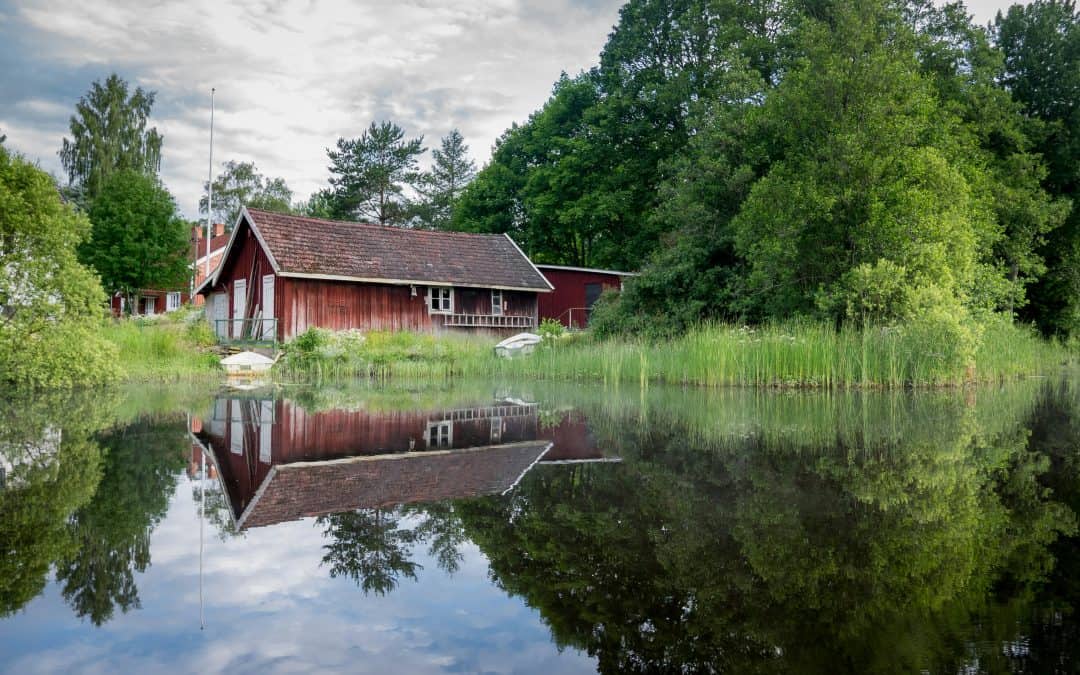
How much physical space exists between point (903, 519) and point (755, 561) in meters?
1.07

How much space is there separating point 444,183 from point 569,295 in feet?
78.5

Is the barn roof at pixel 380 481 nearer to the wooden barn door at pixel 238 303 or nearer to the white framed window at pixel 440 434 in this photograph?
the white framed window at pixel 440 434

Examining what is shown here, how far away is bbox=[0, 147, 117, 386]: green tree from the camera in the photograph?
1077 cm

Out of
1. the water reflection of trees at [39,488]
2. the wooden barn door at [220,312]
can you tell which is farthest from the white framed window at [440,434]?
the wooden barn door at [220,312]

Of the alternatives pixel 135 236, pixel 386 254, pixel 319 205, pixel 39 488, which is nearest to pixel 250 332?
pixel 386 254

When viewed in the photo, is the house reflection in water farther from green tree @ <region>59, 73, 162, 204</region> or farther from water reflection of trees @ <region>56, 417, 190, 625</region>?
green tree @ <region>59, 73, 162, 204</region>

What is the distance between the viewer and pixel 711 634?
2084 millimetres

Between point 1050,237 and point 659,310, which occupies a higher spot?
point 1050,237

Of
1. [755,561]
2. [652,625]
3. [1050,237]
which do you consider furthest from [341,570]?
[1050,237]

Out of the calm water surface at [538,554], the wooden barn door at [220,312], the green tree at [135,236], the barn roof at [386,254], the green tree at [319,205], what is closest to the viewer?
the calm water surface at [538,554]

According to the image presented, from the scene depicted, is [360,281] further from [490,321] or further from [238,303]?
[490,321]

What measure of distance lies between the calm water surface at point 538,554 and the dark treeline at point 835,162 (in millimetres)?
10676

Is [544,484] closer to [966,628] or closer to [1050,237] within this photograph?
[966,628]

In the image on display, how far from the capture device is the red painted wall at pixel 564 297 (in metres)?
32.5
